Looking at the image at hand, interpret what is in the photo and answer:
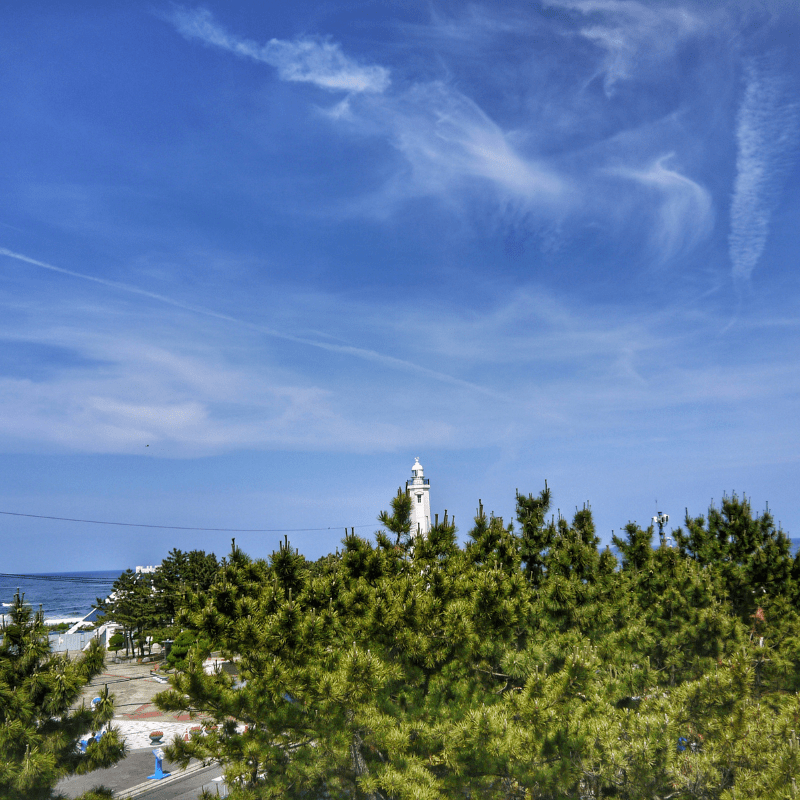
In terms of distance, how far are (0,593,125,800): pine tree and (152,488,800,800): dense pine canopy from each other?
1.45 meters

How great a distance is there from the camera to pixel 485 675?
14.8m

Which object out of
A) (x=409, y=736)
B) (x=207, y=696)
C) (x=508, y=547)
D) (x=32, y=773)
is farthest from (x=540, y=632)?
(x=32, y=773)

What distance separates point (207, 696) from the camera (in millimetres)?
12625

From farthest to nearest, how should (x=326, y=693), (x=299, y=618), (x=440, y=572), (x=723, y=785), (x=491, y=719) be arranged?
(x=440, y=572) → (x=299, y=618) → (x=326, y=693) → (x=491, y=719) → (x=723, y=785)

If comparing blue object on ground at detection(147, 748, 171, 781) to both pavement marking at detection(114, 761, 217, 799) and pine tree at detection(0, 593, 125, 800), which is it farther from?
pine tree at detection(0, 593, 125, 800)

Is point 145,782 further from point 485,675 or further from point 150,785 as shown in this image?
point 485,675

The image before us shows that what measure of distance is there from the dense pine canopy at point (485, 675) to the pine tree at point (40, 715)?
1.45 meters

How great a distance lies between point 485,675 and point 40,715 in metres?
9.38

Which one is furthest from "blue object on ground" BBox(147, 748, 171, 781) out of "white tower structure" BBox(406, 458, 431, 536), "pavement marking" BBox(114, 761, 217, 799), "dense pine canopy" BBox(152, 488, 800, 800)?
"white tower structure" BBox(406, 458, 431, 536)

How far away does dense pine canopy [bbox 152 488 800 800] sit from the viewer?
10.4m

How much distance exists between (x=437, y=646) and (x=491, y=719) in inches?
131

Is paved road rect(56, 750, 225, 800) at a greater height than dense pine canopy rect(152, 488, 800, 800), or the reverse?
dense pine canopy rect(152, 488, 800, 800)

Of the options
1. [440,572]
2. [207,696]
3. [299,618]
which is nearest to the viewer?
[207,696]

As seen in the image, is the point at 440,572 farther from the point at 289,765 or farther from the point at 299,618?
the point at 289,765
